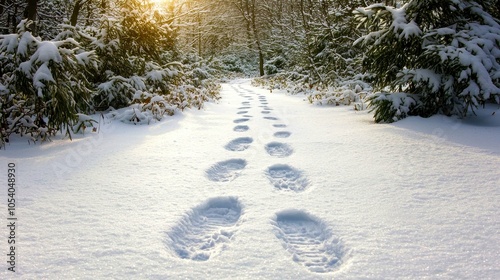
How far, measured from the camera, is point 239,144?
3.36 meters

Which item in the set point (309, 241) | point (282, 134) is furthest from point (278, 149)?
point (309, 241)

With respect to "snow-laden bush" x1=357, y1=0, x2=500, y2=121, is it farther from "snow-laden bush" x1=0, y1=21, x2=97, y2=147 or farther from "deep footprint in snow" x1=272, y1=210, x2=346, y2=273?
"snow-laden bush" x1=0, y1=21, x2=97, y2=147

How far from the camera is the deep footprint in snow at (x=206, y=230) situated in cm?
138

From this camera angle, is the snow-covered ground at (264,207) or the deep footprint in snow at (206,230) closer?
the snow-covered ground at (264,207)

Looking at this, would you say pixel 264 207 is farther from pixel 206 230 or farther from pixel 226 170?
pixel 226 170

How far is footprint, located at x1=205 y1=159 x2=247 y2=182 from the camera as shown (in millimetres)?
2322

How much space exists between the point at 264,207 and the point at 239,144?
166cm

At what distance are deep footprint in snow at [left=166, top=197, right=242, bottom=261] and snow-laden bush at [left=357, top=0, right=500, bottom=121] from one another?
2721mm

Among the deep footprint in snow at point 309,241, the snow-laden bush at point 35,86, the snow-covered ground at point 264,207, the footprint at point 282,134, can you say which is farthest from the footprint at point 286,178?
the snow-laden bush at point 35,86

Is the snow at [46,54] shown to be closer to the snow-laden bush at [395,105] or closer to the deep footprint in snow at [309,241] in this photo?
the deep footprint in snow at [309,241]

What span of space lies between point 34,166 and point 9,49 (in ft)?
4.53

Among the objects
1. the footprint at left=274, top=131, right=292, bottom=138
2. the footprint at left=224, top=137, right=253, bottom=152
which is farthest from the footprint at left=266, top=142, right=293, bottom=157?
the footprint at left=274, top=131, right=292, bottom=138

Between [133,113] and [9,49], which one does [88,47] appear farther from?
[9,49]

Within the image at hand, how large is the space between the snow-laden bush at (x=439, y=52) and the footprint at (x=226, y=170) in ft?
6.96
